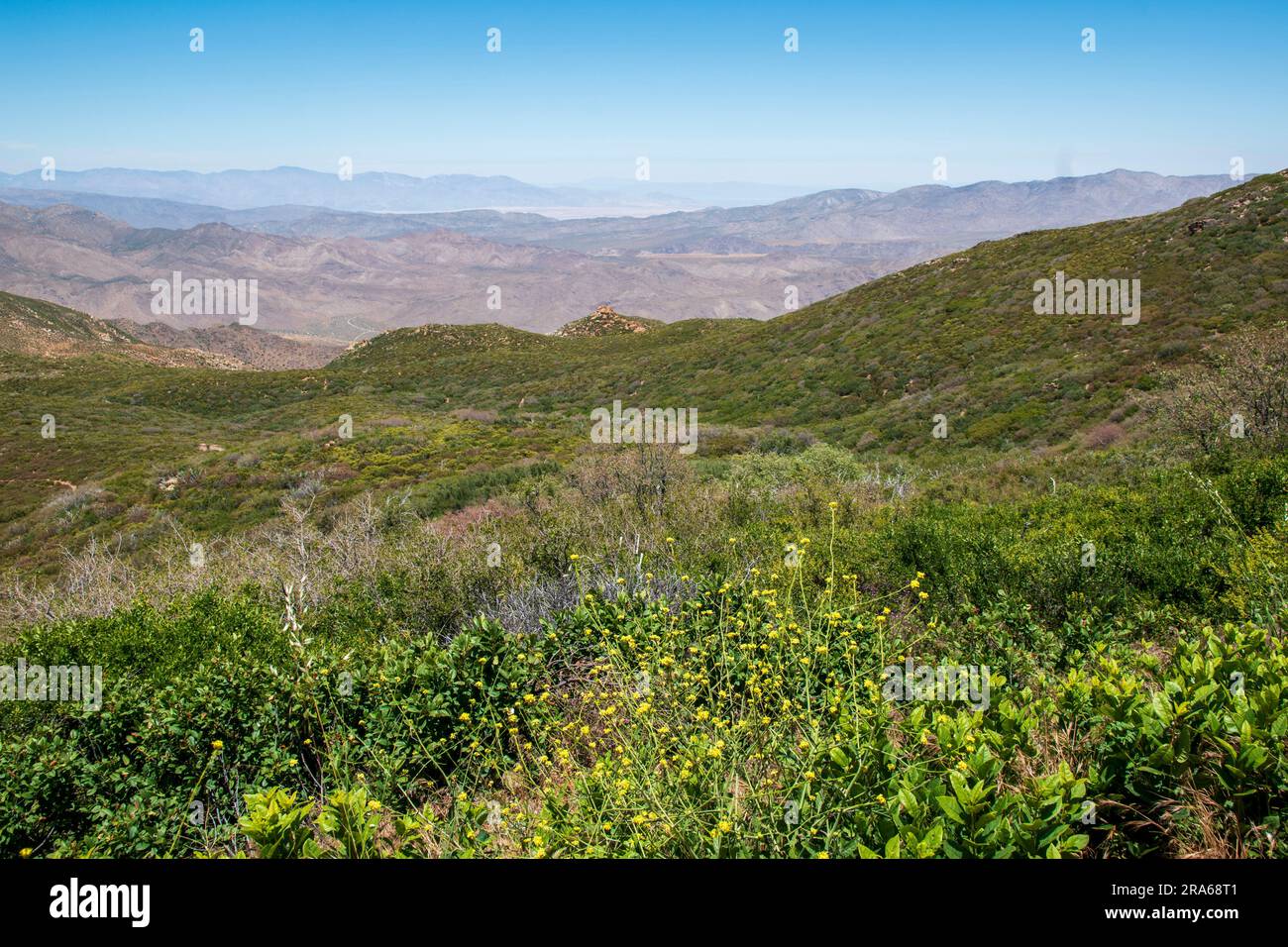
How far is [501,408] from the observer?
151ft

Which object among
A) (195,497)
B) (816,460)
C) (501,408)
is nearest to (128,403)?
(501,408)

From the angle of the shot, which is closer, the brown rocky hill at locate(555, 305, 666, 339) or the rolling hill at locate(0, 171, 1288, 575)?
the rolling hill at locate(0, 171, 1288, 575)

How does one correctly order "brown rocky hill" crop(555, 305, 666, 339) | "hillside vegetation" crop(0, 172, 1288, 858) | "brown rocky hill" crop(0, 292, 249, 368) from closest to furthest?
"hillside vegetation" crop(0, 172, 1288, 858) < "brown rocky hill" crop(0, 292, 249, 368) < "brown rocky hill" crop(555, 305, 666, 339)

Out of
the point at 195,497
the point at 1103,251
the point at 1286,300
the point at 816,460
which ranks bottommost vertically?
the point at 195,497

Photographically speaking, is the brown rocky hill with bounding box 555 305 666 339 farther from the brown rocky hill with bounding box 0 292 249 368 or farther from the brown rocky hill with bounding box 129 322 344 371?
the brown rocky hill with bounding box 129 322 344 371

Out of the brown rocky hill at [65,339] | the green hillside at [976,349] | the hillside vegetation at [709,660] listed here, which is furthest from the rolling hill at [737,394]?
the brown rocky hill at [65,339]

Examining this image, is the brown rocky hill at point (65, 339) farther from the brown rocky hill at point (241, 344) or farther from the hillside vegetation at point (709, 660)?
the hillside vegetation at point (709, 660)

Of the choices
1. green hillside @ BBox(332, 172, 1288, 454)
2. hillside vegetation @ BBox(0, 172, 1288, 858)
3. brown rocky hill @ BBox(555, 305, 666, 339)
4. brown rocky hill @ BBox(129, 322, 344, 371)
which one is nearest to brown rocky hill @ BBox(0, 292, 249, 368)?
brown rocky hill @ BBox(129, 322, 344, 371)

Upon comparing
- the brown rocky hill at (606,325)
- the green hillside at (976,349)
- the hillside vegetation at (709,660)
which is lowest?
the hillside vegetation at (709,660)

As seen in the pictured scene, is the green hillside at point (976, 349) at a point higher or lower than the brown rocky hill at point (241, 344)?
lower

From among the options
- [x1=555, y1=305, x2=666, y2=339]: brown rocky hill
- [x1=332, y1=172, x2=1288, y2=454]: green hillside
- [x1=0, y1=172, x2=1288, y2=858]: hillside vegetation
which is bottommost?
[x1=0, y1=172, x2=1288, y2=858]: hillside vegetation

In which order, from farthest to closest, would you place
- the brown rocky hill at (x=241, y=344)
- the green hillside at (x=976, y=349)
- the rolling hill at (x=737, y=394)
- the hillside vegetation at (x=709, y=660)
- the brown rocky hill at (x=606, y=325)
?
the brown rocky hill at (x=241, y=344) → the brown rocky hill at (x=606, y=325) → the green hillside at (x=976, y=349) → the rolling hill at (x=737, y=394) → the hillside vegetation at (x=709, y=660)
